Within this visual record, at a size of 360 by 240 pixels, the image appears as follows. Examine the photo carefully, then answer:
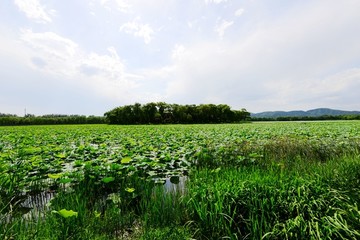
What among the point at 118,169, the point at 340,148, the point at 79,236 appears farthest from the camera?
the point at 340,148

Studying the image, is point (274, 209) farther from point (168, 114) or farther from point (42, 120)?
point (42, 120)

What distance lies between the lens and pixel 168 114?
144ft

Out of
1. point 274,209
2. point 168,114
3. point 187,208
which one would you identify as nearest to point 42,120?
point 168,114

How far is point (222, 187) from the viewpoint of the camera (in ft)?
10.5

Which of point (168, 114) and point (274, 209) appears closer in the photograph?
point (274, 209)

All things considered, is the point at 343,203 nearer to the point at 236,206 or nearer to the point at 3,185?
the point at 236,206

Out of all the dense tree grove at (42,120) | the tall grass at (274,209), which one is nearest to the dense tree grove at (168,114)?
the dense tree grove at (42,120)

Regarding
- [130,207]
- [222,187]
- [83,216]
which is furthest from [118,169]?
[222,187]

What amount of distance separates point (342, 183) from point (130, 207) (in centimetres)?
342

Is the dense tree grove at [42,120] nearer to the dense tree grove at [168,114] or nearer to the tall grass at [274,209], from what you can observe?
the dense tree grove at [168,114]

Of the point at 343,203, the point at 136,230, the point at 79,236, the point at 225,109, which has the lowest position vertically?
the point at 136,230

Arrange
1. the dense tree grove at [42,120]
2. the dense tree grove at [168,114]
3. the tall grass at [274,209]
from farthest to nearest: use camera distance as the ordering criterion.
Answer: the dense tree grove at [42,120], the dense tree grove at [168,114], the tall grass at [274,209]

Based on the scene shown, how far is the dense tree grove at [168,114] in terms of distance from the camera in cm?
4203

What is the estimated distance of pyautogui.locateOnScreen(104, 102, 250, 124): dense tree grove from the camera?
4203 centimetres
